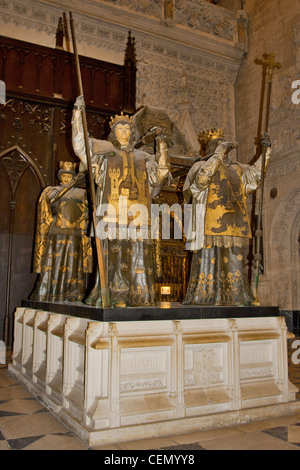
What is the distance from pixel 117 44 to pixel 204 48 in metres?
2.25

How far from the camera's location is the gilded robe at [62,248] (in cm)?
509

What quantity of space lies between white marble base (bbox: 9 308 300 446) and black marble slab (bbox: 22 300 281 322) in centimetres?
4

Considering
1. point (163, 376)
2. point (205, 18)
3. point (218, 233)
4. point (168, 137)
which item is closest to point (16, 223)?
point (168, 137)

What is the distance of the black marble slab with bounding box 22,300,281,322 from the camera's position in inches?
102

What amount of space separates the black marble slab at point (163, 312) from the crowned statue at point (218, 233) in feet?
1.45

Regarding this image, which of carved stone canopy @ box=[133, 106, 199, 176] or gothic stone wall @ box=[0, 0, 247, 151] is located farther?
gothic stone wall @ box=[0, 0, 247, 151]

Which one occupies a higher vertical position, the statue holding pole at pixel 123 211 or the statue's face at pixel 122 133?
the statue's face at pixel 122 133

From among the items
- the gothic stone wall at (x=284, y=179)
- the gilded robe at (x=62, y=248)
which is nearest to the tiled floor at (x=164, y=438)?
the gilded robe at (x=62, y=248)

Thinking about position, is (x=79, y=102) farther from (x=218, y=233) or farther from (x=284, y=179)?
(x=284, y=179)

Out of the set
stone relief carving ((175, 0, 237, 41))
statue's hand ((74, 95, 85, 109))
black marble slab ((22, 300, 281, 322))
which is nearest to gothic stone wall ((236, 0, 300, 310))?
stone relief carving ((175, 0, 237, 41))

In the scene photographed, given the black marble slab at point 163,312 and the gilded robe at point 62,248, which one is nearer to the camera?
the black marble slab at point 163,312

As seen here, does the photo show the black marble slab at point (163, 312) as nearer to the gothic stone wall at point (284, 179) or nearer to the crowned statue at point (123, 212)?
the crowned statue at point (123, 212)

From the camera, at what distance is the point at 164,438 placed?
7.84 ft

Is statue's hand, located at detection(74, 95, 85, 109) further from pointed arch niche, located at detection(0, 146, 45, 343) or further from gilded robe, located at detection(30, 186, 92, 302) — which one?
pointed arch niche, located at detection(0, 146, 45, 343)
